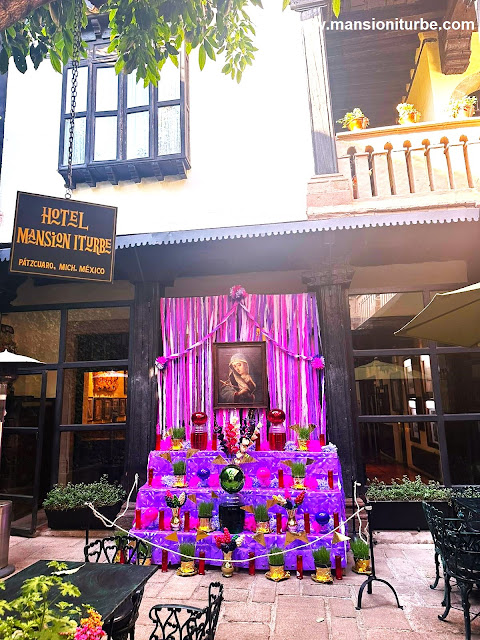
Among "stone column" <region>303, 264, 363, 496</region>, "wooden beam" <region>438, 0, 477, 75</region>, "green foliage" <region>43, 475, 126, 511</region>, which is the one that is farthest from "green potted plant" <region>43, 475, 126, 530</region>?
"wooden beam" <region>438, 0, 477, 75</region>

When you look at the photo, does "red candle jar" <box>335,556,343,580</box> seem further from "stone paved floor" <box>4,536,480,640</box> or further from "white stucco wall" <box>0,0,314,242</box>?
"white stucco wall" <box>0,0,314,242</box>

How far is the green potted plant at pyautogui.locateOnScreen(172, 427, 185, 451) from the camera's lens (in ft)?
21.8

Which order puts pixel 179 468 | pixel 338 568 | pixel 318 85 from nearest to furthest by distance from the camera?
pixel 338 568, pixel 179 468, pixel 318 85

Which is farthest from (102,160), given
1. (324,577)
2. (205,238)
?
(324,577)

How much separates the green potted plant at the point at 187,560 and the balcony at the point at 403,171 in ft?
17.3

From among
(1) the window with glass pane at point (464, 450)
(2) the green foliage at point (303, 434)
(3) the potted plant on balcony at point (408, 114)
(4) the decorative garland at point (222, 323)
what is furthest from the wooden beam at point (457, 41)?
(2) the green foliage at point (303, 434)

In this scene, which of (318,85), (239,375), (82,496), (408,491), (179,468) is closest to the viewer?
(179,468)

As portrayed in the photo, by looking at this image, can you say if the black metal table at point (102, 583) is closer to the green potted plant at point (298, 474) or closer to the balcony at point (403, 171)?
the green potted plant at point (298, 474)

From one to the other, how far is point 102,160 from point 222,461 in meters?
5.64

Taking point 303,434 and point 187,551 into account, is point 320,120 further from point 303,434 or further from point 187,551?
point 187,551

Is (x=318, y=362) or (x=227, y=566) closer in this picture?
(x=227, y=566)

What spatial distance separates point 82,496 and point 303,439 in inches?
152

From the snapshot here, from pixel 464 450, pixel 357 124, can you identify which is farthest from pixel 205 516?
pixel 357 124

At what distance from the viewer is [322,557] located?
16.8 feet
